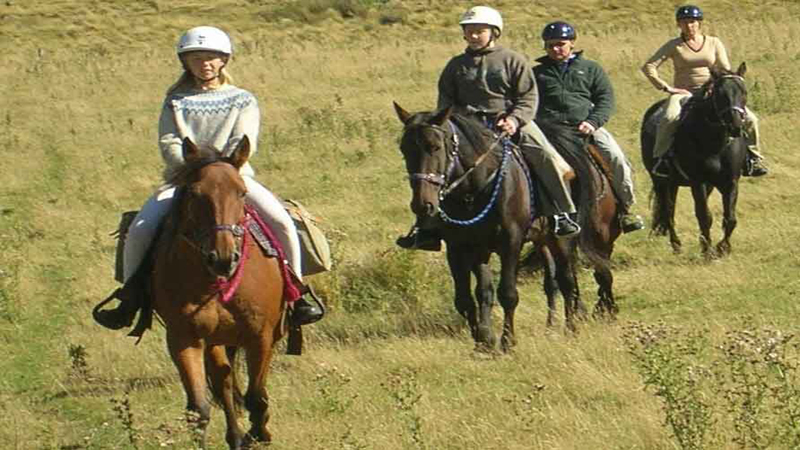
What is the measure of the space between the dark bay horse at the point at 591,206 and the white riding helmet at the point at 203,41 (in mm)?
3939

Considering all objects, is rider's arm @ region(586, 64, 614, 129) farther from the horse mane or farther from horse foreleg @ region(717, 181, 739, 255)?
the horse mane

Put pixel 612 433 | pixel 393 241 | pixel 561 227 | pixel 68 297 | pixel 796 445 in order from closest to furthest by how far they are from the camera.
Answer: pixel 796 445, pixel 612 433, pixel 561 227, pixel 68 297, pixel 393 241

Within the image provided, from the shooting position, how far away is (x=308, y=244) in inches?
353

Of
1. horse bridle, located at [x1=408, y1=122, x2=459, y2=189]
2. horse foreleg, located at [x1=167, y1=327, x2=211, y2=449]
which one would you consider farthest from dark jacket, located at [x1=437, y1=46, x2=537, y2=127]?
horse foreleg, located at [x1=167, y1=327, x2=211, y2=449]

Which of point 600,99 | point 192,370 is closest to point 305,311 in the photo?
point 192,370

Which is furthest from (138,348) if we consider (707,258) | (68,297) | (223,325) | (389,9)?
(389,9)

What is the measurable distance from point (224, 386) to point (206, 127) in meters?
1.46

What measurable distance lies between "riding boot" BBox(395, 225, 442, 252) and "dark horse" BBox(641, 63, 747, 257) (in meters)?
4.01

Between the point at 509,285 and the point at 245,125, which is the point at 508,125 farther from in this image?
the point at 245,125

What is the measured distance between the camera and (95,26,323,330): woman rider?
819 cm

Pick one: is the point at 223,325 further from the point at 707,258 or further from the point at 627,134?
the point at 627,134

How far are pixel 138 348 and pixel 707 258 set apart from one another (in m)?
5.67

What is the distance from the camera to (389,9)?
5203cm

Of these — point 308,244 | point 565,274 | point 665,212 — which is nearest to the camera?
point 308,244
